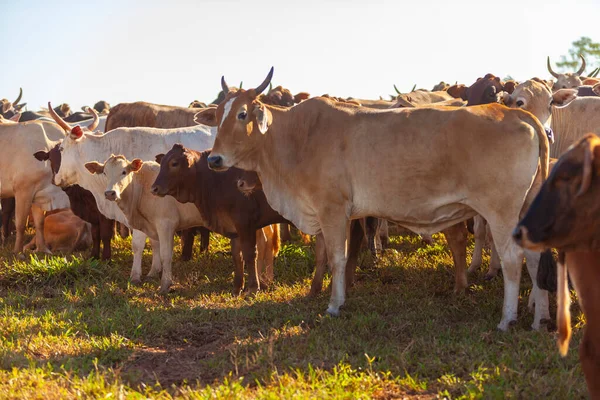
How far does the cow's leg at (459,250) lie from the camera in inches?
329

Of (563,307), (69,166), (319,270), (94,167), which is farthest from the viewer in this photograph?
(69,166)

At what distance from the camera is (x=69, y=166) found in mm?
11047

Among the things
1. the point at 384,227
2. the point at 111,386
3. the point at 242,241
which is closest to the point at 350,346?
the point at 111,386

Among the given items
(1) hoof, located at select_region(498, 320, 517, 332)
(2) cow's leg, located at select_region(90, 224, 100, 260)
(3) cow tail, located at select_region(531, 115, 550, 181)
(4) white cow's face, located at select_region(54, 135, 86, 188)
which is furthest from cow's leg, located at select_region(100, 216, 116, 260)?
(3) cow tail, located at select_region(531, 115, 550, 181)

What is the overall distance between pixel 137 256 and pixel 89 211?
1721 mm

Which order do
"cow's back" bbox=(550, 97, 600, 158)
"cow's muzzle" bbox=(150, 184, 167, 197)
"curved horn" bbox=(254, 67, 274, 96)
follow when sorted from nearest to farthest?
1. "curved horn" bbox=(254, 67, 274, 96)
2. "cow's muzzle" bbox=(150, 184, 167, 197)
3. "cow's back" bbox=(550, 97, 600, 158)

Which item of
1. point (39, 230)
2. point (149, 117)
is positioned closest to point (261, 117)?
point (39, 230)

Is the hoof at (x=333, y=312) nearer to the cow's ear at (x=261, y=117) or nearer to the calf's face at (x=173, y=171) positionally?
the cow's ear at (x=261, y=117)

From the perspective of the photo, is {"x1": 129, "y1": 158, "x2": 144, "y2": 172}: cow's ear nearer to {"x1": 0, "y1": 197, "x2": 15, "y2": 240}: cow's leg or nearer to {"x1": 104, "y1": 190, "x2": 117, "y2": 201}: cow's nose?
{"x1": 104, "y1": 190, "x2": 117, "y2": 201}: cow's nose

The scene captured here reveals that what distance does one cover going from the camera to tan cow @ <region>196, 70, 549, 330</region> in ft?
22.8

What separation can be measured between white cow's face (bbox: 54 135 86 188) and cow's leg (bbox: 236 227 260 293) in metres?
3.25

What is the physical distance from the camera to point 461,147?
23.0ft

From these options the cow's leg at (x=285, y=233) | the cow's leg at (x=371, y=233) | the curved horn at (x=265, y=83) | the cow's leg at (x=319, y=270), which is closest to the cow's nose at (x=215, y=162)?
the curved horn at (x=265, y=83)

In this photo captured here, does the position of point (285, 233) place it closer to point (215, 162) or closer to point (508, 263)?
point (215, 162)
